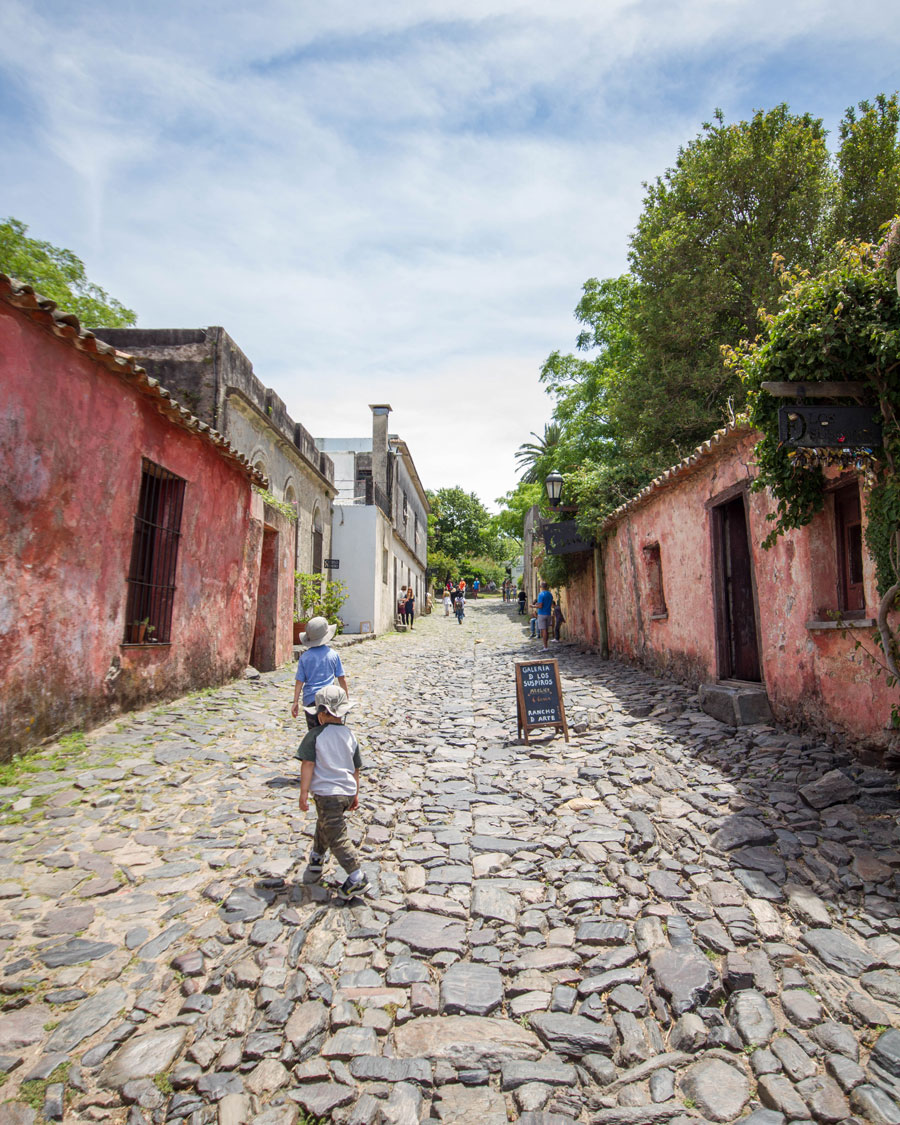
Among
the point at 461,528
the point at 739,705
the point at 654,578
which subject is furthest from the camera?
the point at 461,528

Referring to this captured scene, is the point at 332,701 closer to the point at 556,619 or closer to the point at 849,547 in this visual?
the point at 849,547

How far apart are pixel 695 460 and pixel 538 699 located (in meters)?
3.73

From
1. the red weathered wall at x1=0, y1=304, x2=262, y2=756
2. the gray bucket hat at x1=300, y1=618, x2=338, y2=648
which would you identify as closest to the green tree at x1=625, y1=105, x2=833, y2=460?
the red weathered wall at x1=0, y1=304, x2=262, y2=756

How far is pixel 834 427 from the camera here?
500 centimetres

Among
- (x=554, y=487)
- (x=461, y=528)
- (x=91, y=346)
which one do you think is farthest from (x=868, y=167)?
(x=461, y=528)

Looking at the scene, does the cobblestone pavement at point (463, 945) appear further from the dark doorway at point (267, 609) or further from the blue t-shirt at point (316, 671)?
the dark doorway at point (267, 609)

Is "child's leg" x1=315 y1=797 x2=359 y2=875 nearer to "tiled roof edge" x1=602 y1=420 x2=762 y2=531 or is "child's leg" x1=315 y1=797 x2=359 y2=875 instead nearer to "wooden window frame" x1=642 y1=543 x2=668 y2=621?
"tiled roof edge" x1=602 y1=420 x2=762 y2=531

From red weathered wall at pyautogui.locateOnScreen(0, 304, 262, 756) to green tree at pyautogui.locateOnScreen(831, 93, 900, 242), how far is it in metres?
15.7

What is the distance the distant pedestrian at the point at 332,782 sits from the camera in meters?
3.77

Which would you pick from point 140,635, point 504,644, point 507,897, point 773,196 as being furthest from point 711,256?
point 507,897

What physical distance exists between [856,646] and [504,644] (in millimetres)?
13159

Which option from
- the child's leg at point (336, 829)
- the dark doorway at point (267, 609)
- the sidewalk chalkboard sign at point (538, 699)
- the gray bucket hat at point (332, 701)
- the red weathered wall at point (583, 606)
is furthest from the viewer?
the red weathered wall at point (583, 606)

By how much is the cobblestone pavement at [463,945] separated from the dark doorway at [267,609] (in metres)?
5.59

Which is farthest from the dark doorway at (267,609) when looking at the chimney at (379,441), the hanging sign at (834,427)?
the chimney at (379,441)
